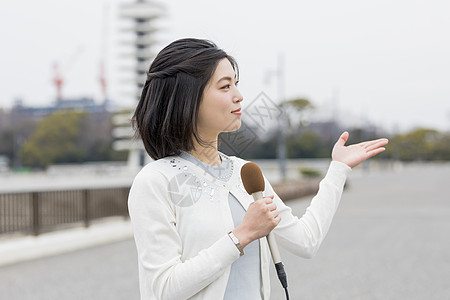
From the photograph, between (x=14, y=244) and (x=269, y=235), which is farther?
(x=14, y=244)

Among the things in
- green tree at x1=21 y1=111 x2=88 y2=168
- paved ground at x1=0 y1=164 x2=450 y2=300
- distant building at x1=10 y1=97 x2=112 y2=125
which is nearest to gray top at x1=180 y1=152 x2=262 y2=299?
paved ground at x1=0 y1=164 x2=450 y2=300

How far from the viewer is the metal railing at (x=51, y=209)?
28.7ft

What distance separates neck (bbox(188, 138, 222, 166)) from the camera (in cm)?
174

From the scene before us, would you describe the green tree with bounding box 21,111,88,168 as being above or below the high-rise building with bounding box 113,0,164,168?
below

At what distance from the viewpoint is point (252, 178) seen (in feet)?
5.20

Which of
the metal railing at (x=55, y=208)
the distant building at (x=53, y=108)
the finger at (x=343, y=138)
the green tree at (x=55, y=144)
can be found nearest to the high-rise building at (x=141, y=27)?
the green tree at (x=55, y=144)

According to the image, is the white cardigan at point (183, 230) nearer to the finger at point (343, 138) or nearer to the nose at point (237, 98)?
the nose at point (237, 98)

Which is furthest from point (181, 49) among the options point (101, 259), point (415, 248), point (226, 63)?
point (415, 248)

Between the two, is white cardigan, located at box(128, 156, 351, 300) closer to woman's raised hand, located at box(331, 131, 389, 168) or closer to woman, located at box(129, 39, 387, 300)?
woman, located at box(129, 39, 387, 300)

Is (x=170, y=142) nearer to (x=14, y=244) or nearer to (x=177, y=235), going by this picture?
(x=177, y=235)

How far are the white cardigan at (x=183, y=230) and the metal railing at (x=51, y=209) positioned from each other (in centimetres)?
749

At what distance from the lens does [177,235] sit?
5.19 ft

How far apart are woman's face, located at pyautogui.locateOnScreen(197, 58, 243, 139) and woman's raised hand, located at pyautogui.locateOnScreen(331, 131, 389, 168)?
1.17 ft

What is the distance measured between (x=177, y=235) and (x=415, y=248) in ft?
26.8
